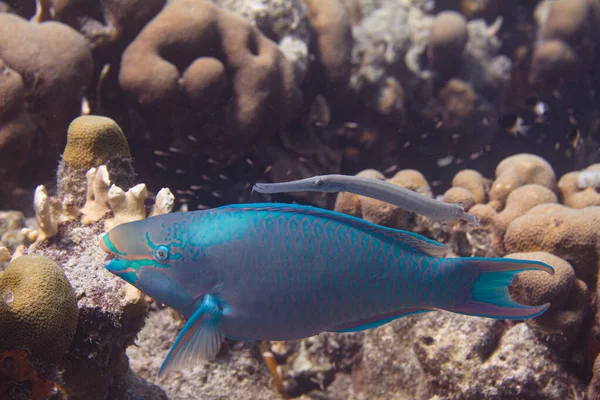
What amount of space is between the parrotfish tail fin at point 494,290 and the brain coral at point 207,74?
13.5ft

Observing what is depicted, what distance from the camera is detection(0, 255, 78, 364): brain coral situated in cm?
217

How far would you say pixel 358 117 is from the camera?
734cm

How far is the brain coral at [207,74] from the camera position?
5.12m

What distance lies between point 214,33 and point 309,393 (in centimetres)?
469

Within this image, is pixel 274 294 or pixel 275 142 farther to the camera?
pixel 275 142

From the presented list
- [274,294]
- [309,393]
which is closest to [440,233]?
[309,393]

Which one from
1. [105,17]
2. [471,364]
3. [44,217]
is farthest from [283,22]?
[471,364]

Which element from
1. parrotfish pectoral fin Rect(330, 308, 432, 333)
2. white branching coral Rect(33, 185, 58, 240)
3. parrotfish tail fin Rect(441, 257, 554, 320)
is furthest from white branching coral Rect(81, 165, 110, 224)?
parrotfish tail fin Rect(441, 257, 554, 320)

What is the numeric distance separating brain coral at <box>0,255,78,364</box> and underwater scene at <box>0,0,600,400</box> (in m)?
0.01

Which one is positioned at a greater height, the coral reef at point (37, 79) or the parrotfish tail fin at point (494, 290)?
the parrotfish tail fin at point (494, 290)

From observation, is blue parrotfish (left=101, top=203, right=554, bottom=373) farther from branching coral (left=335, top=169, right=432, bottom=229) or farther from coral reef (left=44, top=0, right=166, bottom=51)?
coral reef (left=44, top=0, right=166, bottom=51)

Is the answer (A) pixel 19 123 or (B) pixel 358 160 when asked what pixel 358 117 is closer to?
(B) pixel 358 160

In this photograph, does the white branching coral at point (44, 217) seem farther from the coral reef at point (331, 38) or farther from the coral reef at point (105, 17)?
the coral reef at point (331, 38)

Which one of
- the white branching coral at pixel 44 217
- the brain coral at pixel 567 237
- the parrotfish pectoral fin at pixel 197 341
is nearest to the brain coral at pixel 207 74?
the white branching coral at pixel 44 217
